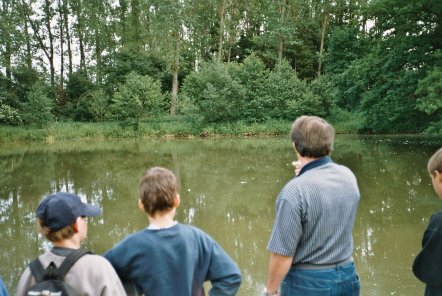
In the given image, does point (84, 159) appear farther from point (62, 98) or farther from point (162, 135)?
point (62, 98)

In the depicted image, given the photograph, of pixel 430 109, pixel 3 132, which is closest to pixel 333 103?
pixel 430 109

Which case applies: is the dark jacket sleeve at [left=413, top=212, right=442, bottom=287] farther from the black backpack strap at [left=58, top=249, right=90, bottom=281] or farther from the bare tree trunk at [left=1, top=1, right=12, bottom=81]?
the bare tree trunk at [left=1, top=1, right=12, bottom=81]

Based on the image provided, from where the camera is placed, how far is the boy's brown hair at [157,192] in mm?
1919

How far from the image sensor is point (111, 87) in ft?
104

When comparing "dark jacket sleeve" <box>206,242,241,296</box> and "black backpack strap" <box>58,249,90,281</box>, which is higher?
"black backpack strap" <box>58,249,90,281</box>

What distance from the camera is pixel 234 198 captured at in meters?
8.95

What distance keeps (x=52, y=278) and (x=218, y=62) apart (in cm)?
2822

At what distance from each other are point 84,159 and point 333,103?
683 inches

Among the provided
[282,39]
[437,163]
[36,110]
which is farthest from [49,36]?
[437,163]

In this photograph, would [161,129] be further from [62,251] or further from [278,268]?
[62,251]

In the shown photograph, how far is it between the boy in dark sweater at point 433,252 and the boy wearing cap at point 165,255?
0.93 metres

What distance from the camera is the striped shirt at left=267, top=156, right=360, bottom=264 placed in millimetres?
2072

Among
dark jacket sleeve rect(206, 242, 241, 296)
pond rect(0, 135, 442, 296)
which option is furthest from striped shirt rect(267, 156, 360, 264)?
pond rect(0, 135, 442, 296)

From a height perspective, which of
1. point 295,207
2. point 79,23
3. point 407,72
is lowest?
point 295,207
